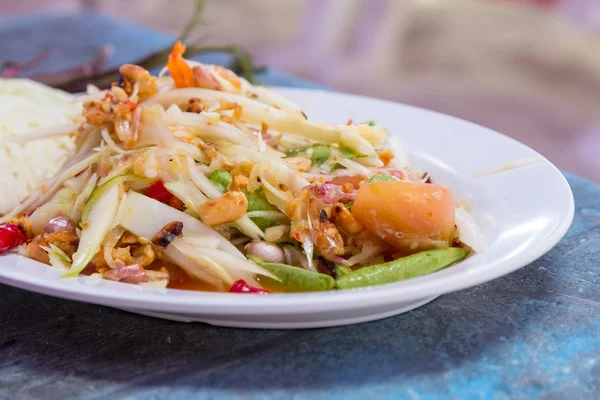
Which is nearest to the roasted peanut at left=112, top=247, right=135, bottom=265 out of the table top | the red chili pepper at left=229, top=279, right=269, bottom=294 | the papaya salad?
the papaya salad

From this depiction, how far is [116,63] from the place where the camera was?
17.1 feet

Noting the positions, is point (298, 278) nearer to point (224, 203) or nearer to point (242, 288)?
point (242, 288)

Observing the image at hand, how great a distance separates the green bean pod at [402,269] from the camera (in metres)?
A: 1.93

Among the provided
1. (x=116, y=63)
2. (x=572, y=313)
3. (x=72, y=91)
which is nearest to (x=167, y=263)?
(x=572, y=313)

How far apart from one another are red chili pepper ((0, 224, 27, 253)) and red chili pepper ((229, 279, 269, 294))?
70 centimetres

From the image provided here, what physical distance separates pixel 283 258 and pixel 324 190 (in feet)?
0.76

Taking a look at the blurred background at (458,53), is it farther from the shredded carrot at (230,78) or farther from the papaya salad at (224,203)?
the papaya salad at (224,203)

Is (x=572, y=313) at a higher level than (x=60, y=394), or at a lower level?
higher

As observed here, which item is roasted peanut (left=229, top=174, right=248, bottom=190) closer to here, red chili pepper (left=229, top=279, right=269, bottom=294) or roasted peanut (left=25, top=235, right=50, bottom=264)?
red chili pepper (left=229, top=279, right=269, bottom=294)

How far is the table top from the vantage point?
1.71 m

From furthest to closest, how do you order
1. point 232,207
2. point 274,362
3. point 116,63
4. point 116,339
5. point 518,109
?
1. point 518,109
2. point 116,63
3. point 232,207
4. point 116,339
5. point 274,362

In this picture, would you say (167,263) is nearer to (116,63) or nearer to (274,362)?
(274,362)

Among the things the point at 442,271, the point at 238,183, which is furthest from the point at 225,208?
the point at 442,271

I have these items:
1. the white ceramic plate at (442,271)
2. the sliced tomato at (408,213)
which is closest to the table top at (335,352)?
the white ceramic plate at (442,271)
